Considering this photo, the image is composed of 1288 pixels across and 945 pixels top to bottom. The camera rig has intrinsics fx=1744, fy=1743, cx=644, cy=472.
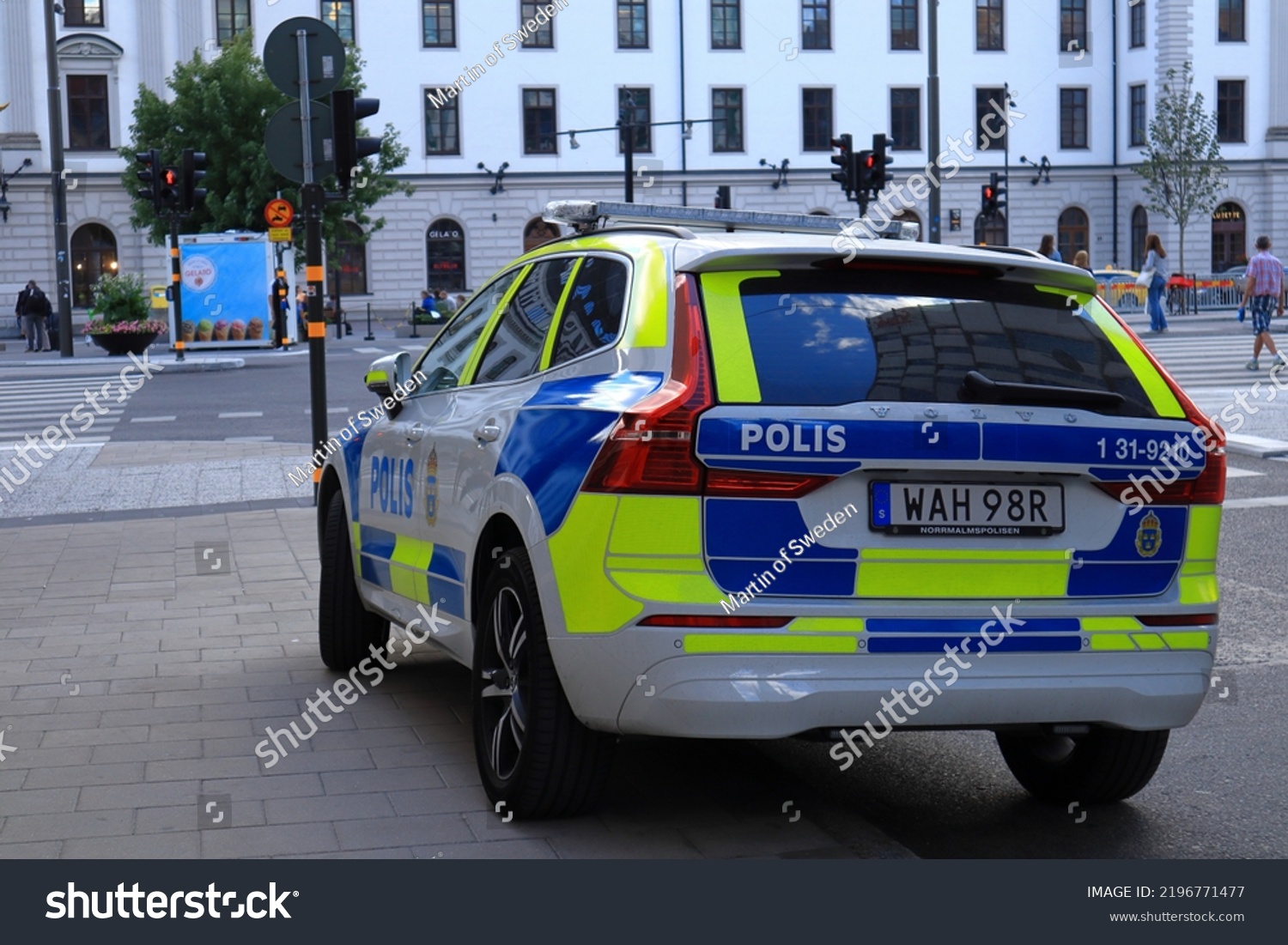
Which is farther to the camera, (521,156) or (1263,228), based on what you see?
(1263,228)

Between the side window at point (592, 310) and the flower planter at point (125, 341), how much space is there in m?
34.8

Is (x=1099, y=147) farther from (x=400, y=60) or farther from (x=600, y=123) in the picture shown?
(x=400, y=60)

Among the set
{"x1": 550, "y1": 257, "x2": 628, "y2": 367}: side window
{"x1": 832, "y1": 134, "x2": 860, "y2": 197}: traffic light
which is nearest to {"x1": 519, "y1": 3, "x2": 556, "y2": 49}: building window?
{"x1": 832, "y1": 134, "x2": 860, "y2": 197}: traffic light

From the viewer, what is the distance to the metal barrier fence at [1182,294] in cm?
4634

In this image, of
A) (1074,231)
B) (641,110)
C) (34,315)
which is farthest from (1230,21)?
(34,315)

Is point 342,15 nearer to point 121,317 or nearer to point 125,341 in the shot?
point 121,317

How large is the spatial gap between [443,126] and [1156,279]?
99.7ft

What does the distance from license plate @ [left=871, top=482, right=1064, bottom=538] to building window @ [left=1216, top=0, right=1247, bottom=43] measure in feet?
207

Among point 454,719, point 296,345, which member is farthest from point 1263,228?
point 454,719

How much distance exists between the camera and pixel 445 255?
59.4 m

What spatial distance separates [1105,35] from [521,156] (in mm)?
21852

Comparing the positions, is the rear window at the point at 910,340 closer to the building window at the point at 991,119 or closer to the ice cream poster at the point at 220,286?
the ice cream poster at the point at 220,286

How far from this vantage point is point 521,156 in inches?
2314

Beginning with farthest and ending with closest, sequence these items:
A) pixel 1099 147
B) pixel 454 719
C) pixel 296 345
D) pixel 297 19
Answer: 1. pixel 1099 147
2. pixel 296 345
3. pixel 297 19
4. pixel 454 719
